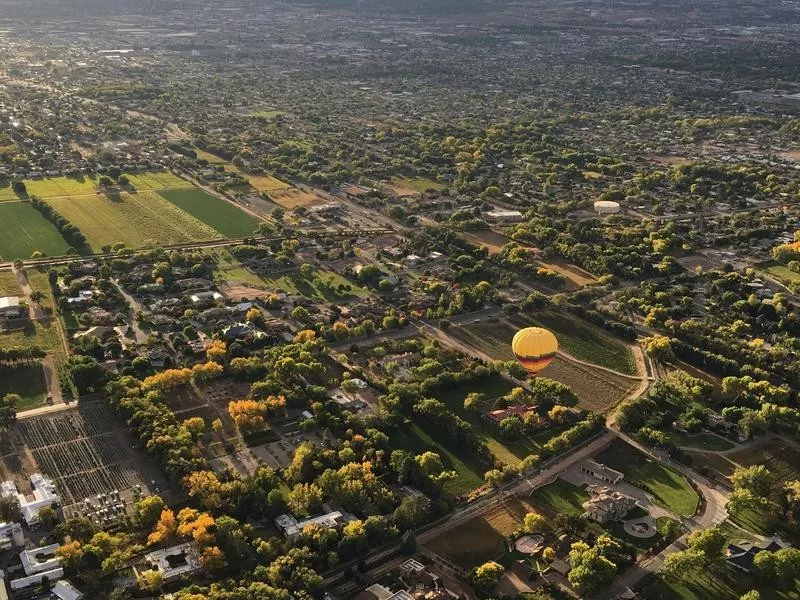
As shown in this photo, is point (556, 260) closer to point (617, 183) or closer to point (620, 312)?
point (620, 312)

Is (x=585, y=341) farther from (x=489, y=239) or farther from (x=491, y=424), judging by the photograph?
(x=489, y=239)

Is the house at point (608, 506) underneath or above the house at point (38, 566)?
underneath

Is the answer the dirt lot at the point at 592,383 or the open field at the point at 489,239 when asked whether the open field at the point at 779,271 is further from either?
the dirt lot at the point at 592,383

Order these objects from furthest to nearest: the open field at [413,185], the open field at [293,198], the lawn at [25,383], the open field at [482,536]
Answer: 1. the open field at [413,185]
2. the open field at [293,198]
3. the lawn at [25,383]
4. the open field at [482,536]

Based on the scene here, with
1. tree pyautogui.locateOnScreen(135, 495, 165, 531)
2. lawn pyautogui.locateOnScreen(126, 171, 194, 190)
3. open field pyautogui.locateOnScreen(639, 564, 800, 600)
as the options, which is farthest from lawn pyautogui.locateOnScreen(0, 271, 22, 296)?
open field pyautogui.locateOnScreen(639, 564, 800, 600)

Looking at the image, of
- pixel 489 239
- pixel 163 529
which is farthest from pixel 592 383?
pixel 163 529

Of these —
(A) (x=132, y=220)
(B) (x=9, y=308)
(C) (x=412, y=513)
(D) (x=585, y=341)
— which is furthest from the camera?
(A) (x=132, y=220)

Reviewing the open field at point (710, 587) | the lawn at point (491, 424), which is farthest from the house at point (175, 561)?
the open field at point (710, 587)
